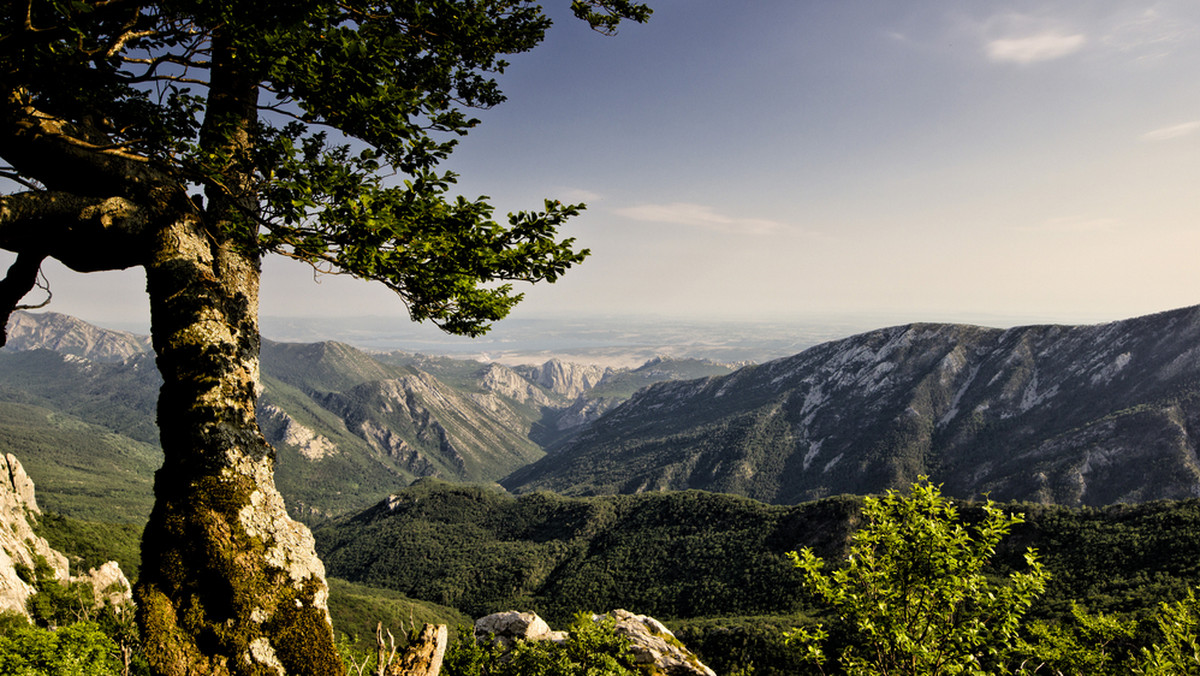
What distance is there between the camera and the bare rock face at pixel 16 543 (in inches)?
2169

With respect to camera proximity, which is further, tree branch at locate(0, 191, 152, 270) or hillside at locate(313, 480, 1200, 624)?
hillside at locate(313, 480, 1200, 624)

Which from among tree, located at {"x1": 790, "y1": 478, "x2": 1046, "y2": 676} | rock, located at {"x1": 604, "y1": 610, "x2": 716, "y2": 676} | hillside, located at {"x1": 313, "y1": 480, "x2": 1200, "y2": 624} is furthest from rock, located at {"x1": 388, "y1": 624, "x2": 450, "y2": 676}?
hillside, located at {"x1": 313, "y1": 480, "x2": 1200, "y2": 624}

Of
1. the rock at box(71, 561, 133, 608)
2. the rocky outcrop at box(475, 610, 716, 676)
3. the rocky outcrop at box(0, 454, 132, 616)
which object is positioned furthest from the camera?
the rock at box(71, 561, 133, 608)

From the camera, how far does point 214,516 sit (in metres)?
5.76

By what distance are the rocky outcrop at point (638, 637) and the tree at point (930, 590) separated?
18.2m

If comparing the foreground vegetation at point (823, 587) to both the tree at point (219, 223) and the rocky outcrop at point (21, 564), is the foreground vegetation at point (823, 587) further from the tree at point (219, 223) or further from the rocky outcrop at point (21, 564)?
the rocky outcrop at point (21, 564)

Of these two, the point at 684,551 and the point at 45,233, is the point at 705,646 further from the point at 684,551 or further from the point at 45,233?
the point at 45,233

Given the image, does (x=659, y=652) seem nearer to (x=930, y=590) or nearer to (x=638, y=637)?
(x=638, y=637)

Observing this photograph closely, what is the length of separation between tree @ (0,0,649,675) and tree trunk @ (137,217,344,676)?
0.07ft

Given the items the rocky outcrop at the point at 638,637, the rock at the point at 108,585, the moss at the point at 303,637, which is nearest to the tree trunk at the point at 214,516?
the moss at the point at 303,637

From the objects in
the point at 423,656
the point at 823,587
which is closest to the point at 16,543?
the point at 423,656

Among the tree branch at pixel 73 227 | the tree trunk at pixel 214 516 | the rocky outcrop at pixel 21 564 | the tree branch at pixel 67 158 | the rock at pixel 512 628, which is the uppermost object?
the tree branch at pixel 67 158

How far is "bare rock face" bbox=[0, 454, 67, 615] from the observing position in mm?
55081

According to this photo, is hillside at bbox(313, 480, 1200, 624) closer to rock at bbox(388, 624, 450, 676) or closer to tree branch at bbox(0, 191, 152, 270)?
rock at bbox(388, 624, 450, 676)
